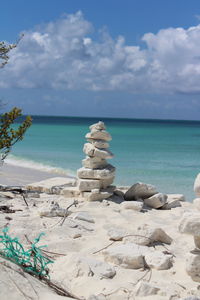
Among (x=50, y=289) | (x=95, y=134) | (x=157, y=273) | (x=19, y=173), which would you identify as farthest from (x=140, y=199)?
(x=19, y=173)

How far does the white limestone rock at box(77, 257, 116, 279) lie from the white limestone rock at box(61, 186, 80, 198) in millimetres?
4539

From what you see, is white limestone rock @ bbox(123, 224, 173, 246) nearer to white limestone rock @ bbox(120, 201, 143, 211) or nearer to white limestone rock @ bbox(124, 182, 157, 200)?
white limestone rock @ bbox(120, 201, 143, 211)

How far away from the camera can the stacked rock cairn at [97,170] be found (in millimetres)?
9187

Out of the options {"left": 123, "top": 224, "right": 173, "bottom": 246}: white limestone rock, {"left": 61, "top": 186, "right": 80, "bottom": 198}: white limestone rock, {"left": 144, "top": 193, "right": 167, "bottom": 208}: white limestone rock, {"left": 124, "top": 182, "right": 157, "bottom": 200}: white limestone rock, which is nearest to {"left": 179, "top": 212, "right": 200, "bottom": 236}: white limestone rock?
{"left": 123, "top": 224, "right": 173, "bottom": 246}: white limestone rock

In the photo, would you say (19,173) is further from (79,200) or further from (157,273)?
(157,273)

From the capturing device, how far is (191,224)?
12.8 feet

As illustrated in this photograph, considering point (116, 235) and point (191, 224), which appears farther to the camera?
point (116, 235)

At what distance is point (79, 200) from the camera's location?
9070 millimetres

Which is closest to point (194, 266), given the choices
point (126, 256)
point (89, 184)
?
point (126, 256)

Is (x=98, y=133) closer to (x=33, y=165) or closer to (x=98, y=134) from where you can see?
(x=98, y=134)

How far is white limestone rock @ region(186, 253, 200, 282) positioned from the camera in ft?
14.7

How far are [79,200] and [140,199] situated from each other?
1431mm

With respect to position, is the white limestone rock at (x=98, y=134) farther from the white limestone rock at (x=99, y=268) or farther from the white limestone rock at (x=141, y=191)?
the white limestone rock at (x=99, y=268)

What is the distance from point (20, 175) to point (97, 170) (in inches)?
238
